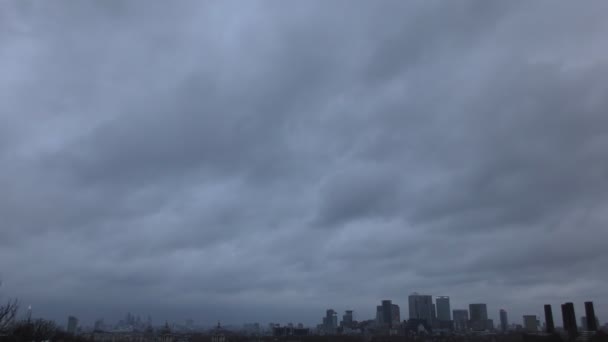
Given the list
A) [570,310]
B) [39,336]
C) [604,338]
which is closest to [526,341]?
[570,310]

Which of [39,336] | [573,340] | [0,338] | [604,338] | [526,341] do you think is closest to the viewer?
[0,338]

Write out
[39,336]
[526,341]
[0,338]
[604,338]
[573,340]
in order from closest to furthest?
1. [0,338]
2. [39,336]
3. [604,338]
4. [573,340]
5. [526,341]

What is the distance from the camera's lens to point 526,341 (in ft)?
402

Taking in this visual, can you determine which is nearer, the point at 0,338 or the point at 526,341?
the point at 0,338

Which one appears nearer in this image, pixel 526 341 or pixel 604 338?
pixel 604 338

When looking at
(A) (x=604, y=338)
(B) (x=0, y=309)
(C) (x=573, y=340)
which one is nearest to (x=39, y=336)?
(B) (x=0, y=309)

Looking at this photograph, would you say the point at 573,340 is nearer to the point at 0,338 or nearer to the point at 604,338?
the point at 604,338

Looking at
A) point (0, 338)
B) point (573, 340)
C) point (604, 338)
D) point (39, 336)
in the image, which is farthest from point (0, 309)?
point (573, 340)

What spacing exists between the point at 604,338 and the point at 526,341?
1224 inches

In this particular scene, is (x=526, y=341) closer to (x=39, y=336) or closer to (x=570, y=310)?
(x=570, y=310)

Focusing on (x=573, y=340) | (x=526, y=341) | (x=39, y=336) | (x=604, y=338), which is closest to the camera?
(x=39, y=336)

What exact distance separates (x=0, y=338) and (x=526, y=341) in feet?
367

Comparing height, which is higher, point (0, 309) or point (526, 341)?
point (0, 309)

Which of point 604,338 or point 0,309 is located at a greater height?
point 0,309
